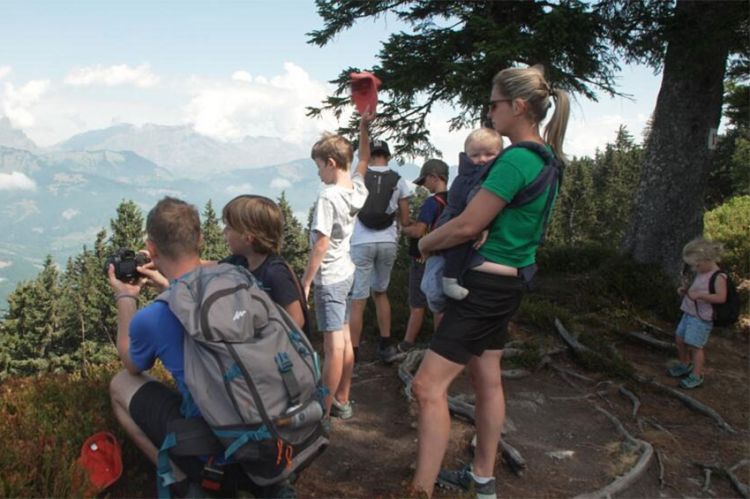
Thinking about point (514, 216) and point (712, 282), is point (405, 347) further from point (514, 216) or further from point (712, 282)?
point (514, 216)

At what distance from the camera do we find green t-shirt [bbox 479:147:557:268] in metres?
2.75

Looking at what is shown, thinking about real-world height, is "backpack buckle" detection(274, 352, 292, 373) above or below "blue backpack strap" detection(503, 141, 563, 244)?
below

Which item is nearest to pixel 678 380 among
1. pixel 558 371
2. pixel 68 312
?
pixel 558 371

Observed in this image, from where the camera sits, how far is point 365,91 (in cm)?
498

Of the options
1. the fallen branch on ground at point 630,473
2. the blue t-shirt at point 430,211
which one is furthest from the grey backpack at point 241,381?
the blue t-shirt at point 430,211

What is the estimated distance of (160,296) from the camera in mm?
2701

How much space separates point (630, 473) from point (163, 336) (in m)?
3.33

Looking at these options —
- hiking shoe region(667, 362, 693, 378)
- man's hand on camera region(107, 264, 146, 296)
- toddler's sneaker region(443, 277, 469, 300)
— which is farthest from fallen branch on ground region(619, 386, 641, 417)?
man's hand on camera region(107, 264, 146, 296)

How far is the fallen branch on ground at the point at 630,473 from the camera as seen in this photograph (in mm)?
3644

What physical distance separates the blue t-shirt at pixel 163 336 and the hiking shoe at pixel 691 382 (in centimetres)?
531

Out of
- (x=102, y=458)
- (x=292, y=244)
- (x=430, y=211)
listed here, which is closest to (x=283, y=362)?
(x=102, y=458)

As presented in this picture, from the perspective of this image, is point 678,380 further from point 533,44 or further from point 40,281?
point 40,281

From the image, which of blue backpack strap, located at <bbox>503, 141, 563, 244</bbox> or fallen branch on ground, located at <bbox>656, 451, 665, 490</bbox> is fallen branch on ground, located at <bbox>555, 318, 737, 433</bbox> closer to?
fallen branch on ground, located at <bbox>656, 451, 665, 490</bbox>

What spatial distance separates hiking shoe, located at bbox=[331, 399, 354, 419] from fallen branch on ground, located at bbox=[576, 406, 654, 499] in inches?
75.9
